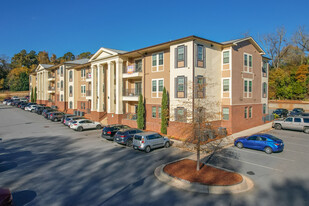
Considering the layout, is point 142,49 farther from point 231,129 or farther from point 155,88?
point 231,129

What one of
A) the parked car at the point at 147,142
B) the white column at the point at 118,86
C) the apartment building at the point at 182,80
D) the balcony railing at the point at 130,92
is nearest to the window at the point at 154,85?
the apartment building at the point at 182,80

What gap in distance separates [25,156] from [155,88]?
14.9 m

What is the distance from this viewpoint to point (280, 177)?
1175 centimetres

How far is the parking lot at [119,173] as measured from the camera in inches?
360

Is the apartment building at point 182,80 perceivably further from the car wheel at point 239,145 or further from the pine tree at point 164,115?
the car wheel at point 239,145

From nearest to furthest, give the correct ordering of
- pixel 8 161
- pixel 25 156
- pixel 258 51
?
pixel 8 161 < pixel 25 156 < pixel 258 51

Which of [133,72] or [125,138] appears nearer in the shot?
[125,138]

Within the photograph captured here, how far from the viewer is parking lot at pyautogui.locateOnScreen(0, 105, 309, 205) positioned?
9.15 m

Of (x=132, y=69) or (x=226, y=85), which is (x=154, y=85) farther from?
Answer: (x=226, y=85)

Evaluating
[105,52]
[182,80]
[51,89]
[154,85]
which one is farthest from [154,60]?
[51,89]

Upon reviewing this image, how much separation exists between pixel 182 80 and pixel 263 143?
9403 millimetres

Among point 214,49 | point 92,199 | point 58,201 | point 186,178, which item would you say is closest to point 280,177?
point 186,178

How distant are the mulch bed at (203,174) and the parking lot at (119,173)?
0.92 m

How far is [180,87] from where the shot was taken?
2192 cm
